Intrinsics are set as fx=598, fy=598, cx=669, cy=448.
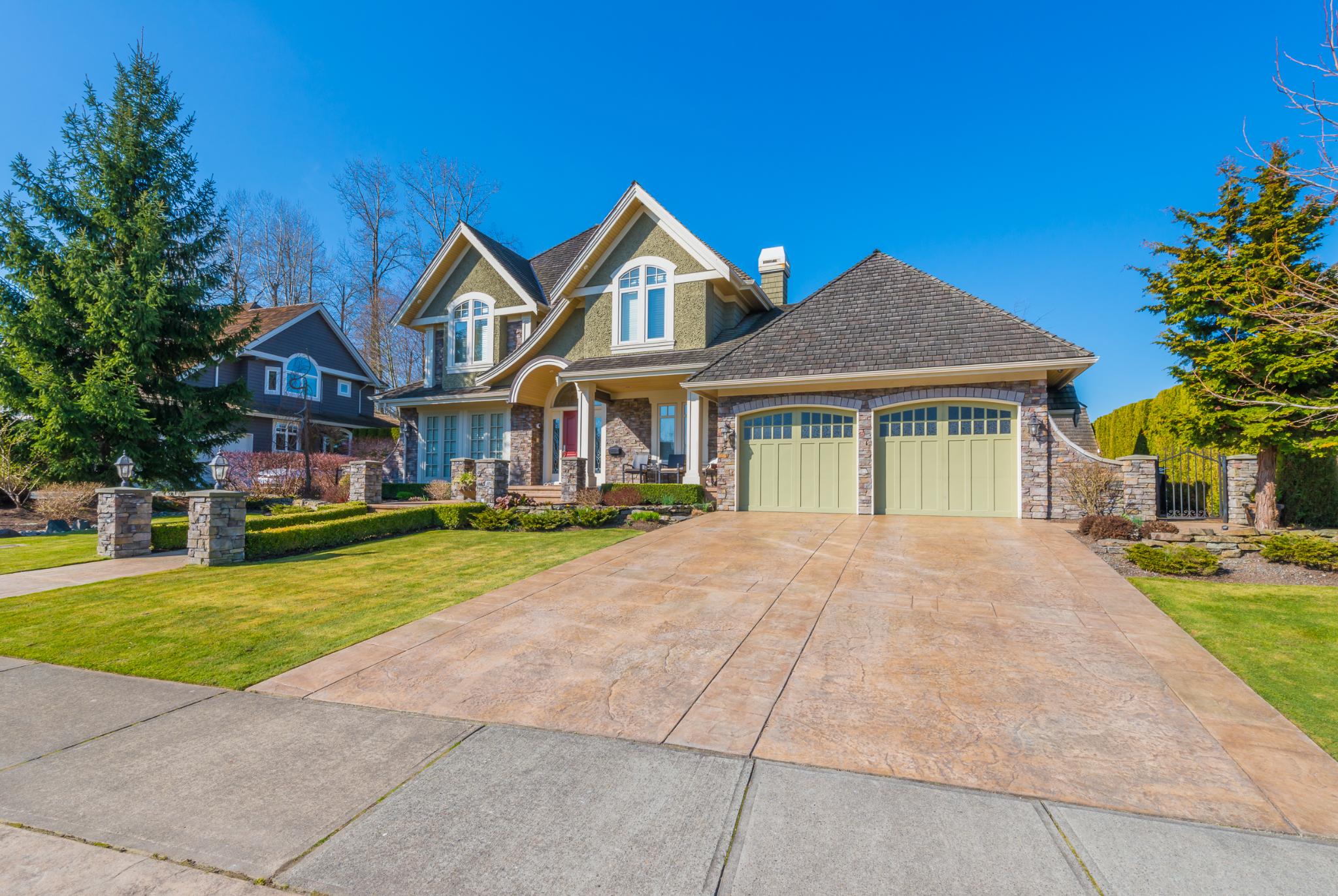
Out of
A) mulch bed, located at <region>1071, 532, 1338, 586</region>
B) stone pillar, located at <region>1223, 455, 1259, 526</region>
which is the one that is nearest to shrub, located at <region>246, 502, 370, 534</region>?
mulch bed, located at <region>1071, 532, 1338, 586</region>

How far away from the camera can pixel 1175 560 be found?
748 cm

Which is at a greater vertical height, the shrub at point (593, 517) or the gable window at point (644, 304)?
the gable window at point (644, 304)

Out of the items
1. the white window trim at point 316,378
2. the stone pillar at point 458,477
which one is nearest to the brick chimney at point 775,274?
the stone pillar at point 458,477

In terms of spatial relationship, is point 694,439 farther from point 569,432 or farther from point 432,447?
point 432,447

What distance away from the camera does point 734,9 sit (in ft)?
45.1

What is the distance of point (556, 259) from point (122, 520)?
14.5m

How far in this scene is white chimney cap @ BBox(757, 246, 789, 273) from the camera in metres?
19.2

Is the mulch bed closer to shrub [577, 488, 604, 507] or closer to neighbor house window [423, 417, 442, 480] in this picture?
shrub [577, 488, 604, 507]

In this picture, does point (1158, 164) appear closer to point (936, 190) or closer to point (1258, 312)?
point (936, 190)

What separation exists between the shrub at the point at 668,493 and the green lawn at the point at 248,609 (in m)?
4.17

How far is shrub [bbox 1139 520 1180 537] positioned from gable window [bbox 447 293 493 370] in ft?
54.8

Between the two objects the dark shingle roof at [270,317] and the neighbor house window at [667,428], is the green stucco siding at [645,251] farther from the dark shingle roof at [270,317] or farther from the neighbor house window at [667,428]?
the dark shingle roof at [270,317]

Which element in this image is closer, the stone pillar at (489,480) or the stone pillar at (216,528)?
the stone pillar at (216,528)

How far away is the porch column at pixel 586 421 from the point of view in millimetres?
15656
